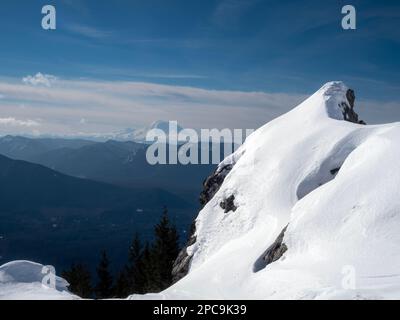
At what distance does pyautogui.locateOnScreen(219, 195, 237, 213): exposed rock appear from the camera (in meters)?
37.3

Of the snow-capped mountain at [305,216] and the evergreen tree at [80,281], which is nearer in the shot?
the snow-capped mountain at [305,216]

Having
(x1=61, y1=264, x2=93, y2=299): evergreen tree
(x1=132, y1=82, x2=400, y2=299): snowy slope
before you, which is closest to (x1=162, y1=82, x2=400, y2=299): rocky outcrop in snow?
(x1=132, y1=82, x2=400, y2=299): snowy slope

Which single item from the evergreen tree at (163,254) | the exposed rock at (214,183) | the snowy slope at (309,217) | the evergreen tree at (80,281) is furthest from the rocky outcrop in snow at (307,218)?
the evergreen tree at (80,281)

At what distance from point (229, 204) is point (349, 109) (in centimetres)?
1867

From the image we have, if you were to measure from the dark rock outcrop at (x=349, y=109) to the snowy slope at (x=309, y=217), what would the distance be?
714mm

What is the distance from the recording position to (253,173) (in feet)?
125

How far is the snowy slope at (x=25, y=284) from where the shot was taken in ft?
53.3

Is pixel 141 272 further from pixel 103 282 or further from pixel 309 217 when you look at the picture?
pixel 309 217

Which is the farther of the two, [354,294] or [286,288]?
[286,288]

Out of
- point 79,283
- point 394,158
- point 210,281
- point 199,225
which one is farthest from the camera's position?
point 79,283

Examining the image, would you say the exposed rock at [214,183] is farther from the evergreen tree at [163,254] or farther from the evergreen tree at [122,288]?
the evergreen tree at [122,288]
